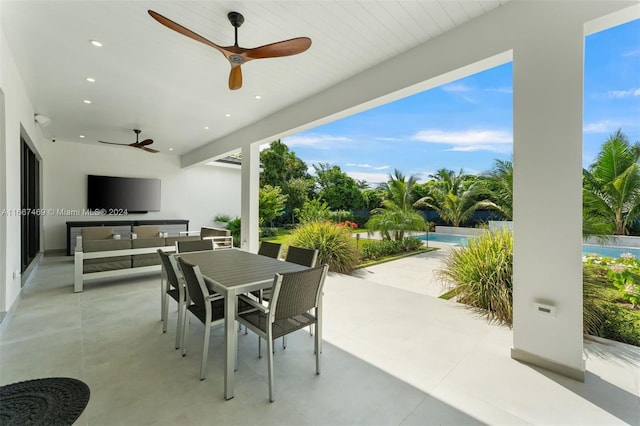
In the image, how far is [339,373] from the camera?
215 cm

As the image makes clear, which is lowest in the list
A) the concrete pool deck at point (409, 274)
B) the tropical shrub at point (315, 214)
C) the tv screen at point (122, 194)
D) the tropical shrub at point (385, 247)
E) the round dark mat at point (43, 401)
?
the concrete pool deck at point (409, 274)

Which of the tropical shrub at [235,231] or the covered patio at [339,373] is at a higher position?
the tropical shrub at [235,231]

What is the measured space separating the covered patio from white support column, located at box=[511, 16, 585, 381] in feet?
1.00

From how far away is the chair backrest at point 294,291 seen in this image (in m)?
1.83

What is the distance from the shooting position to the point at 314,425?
1.62m

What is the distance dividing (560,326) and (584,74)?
6.36 ft

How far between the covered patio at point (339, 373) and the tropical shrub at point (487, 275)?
0.30 meters

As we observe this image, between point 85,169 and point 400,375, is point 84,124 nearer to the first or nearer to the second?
point 85,169

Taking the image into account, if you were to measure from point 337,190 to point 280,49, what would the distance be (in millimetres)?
15515

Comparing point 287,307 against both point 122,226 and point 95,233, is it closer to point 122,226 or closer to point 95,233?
point 95,233

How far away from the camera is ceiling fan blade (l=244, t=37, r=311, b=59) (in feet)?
7.78

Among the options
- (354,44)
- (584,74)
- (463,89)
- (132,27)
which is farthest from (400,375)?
(463,89)

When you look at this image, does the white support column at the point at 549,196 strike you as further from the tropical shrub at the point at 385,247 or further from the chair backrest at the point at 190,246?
the tropical shrub at the point at 385,247

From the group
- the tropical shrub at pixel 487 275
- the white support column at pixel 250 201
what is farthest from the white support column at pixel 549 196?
the white support column at pixel 250 201
